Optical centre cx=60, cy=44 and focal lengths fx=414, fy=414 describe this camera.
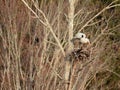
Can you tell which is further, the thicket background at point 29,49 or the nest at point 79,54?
the thicket background at point 29,49

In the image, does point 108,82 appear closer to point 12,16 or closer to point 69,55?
point 12,16

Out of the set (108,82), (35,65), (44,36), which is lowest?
(108,82)

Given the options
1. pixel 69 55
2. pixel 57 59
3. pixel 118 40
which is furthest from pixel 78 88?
pixel 118 40

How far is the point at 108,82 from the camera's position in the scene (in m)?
7.33

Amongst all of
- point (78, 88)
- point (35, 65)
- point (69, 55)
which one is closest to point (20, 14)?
point (35, 65)

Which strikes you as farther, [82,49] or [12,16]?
[12,16]

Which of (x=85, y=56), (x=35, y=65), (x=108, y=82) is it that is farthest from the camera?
(x=108, y=82)

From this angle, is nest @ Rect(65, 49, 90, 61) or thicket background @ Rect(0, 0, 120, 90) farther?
thicket background @ Rect(0, 0, 120, 90)

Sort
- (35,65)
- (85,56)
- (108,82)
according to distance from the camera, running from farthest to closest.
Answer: (108,82), (35,65), (85,56)

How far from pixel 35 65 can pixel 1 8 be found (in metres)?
0.82

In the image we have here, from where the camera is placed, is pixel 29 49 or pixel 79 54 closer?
pixel 79 54

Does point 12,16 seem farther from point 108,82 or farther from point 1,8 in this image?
point 108,82

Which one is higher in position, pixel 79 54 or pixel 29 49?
pixel 79 54

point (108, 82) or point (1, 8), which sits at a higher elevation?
point (1, 8)
